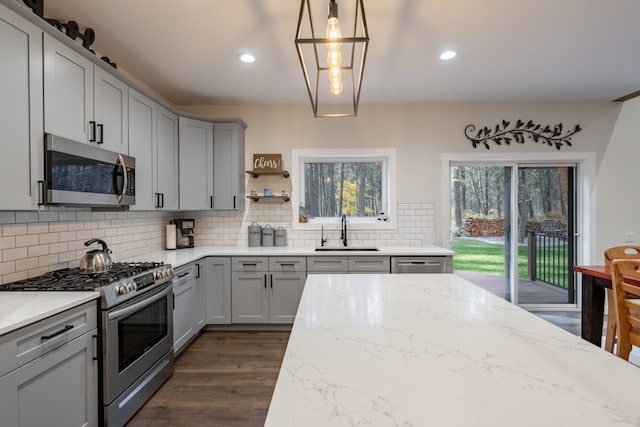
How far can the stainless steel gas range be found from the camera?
177cm

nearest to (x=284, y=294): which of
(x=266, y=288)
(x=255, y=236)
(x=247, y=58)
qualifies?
(x=266, y=288)

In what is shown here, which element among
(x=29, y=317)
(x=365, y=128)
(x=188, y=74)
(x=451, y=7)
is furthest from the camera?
(x=365, y=128)

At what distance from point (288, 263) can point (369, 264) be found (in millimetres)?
882

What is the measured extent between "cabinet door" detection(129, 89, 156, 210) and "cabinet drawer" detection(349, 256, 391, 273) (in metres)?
2.09

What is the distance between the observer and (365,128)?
395cm

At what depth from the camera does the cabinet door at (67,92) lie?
1.78m

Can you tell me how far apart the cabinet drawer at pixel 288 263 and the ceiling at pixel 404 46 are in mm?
1868

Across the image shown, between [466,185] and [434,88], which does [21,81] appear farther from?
[466,185]

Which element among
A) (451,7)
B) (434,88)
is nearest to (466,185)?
(434,88)

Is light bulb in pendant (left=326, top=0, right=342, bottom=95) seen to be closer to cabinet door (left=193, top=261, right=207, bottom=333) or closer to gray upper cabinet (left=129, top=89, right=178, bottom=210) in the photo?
gray upper cabinet (left=129, top=89, right=178, bottom=210)

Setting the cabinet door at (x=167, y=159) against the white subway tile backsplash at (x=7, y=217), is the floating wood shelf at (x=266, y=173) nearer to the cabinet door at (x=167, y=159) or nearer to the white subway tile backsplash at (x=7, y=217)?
the cabinet door at (x=167, y=159)

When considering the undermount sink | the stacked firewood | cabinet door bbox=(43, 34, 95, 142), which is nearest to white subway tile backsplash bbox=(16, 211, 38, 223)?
cabinet door bbox=(43, 34, 95, 142)

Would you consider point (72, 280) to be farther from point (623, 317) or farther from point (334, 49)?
point (623, 317)

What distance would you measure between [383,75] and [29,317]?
3.16 meters
